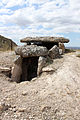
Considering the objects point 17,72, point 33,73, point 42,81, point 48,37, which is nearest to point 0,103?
point 42,81

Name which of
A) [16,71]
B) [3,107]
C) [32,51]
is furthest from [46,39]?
[3,107]

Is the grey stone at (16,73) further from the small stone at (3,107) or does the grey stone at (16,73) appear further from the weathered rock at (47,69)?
the small stone at (3,107)

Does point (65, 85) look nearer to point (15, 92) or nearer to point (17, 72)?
point (15, 92)

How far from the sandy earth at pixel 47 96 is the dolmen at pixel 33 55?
0.97m

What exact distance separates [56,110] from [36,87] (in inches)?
84.1

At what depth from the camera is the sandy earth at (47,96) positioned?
21.4 ft

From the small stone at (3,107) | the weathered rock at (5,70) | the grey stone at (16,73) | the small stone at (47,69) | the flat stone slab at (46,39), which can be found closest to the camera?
the small stone at (3,107)

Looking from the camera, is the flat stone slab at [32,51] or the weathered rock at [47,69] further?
the flat stone slab at [32,51]

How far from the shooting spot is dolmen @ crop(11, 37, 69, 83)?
10.9 meters

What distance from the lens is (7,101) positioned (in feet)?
23.8

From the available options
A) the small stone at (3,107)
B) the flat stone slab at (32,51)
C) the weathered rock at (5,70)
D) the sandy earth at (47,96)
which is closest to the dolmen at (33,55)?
the flat stone slab at (32,51)

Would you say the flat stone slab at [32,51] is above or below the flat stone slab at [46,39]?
below

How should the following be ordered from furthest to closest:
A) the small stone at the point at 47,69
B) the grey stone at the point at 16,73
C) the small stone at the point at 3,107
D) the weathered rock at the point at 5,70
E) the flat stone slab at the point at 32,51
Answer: the flat stone slab at the point at 32,51 < the grey stone at the point at 16,73 < the weathered rock at the point at 5,70 < the small stone at the point at 47,69 < the small stone at the point at 3,107

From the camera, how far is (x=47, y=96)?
25.4ft
